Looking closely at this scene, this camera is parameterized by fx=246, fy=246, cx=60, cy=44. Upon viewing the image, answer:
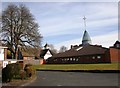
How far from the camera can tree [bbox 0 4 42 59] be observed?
55281 mm

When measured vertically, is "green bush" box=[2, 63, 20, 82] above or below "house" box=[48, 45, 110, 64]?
below

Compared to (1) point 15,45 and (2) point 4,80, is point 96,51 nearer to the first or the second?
(1) point 15,45

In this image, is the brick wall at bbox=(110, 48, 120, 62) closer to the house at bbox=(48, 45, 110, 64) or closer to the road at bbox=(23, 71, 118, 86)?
the house at bbox=(48, 45, 110, 64)

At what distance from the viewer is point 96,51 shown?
2815 inches

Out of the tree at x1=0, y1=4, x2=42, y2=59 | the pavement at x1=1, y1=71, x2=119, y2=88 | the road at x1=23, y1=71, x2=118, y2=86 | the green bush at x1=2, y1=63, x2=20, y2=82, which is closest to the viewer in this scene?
the pavement at x1=1, y1=71, x2=119, y2=88

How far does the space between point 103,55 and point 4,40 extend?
91.2 ft

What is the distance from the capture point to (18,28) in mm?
56531

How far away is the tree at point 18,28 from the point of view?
55.3m

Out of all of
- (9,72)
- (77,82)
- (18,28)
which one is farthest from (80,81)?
(18,28)

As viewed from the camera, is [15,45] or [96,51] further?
[96,51]

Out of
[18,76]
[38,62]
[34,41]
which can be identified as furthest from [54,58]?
[18,76]

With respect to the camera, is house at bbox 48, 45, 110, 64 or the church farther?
house at bbox 48, 45, 110, 64

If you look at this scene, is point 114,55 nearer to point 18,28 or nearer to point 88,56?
point 88,56

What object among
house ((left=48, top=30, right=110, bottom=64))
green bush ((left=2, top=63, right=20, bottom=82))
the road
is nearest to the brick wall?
house ((left=48, top=30, right=110, bottom=64))
